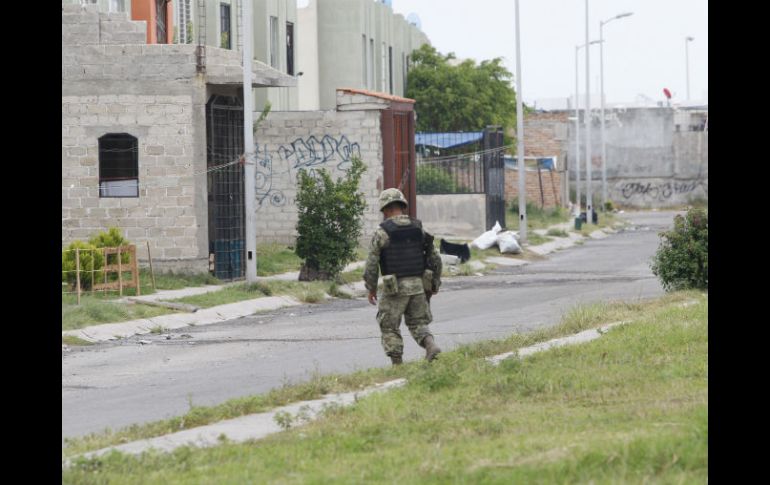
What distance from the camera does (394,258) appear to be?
13.3 m

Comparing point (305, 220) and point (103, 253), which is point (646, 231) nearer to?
point (305, 220)

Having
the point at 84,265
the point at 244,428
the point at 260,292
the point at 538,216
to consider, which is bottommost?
the point at 260,292

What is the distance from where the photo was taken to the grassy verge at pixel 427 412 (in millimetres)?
8344

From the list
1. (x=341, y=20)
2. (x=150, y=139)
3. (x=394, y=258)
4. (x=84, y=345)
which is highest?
(x=341, y=20)

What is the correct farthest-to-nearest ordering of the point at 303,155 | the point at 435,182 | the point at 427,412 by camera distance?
the point at 435,182 < the point at 303,155 < the point at 427,412

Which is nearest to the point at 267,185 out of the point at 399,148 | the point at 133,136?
the point at 399,148

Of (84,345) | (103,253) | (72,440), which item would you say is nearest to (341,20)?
(103,253)

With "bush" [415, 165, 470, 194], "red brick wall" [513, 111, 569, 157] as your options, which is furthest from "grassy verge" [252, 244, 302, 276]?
"red brick wall" [513, 111, 569, 157]

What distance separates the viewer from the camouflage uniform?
13305 millimetres

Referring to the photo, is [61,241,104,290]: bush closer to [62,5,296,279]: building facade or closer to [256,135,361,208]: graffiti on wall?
[62,5,296,279]: building facade

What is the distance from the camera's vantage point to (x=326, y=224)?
1093 inches

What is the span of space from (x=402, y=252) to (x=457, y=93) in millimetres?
48778

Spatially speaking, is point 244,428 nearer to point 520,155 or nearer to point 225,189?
point 225,189
